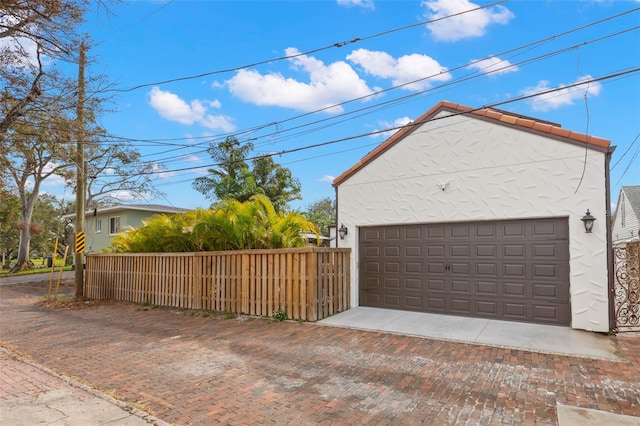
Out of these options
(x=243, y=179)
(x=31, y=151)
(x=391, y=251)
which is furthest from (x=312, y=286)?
(x=243, y=179)

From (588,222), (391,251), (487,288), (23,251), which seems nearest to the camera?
(588,222)

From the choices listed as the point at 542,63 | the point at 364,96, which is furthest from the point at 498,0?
the point at 364,96

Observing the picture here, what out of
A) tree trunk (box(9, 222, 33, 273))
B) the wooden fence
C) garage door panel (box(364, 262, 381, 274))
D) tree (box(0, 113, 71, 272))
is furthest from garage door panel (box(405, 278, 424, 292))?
tree trunk (box(9, 222, 33, 273))

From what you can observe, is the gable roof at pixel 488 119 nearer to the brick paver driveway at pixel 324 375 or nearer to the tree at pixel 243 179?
the brick paver driveway at pixel 324 375

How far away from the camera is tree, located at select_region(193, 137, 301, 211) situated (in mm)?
21406

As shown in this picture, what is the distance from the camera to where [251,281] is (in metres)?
8.76

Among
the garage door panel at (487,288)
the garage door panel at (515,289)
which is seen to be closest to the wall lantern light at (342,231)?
the garage door panel at (487,288)

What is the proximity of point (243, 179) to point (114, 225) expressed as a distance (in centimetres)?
913

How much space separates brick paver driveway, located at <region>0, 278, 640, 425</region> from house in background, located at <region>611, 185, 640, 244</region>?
50.2 ft

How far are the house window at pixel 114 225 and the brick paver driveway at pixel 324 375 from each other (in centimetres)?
1685

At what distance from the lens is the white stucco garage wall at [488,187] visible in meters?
6.72

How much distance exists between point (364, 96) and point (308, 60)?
194 cm

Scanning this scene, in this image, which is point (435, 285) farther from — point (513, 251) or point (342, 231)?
point (342, 231)

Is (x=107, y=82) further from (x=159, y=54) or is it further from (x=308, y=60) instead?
(x=308, y=60)
